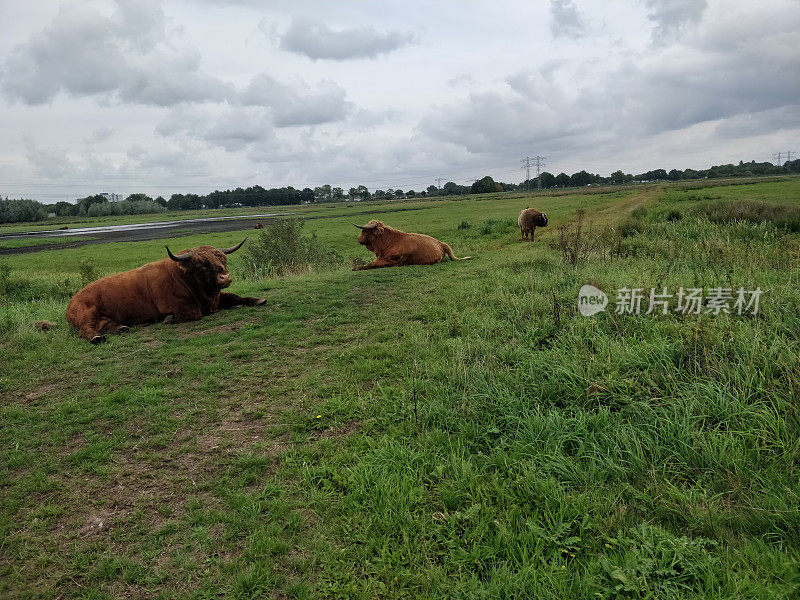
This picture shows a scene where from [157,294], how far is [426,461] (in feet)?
21.5

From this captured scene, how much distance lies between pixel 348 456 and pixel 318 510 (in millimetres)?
625

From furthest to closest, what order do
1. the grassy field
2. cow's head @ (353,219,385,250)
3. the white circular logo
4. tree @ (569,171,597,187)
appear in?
tree @ (569,171,597,187) → cow's head @ (353,219,385,250) → the white circular logo → the grassy field

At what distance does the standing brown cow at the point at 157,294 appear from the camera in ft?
25.6

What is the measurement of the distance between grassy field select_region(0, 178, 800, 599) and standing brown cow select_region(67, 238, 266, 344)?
4.39ft

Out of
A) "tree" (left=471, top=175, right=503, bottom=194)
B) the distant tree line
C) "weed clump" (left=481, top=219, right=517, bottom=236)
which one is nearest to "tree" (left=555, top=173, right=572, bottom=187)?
the distant tree line

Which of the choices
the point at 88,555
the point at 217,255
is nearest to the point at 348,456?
the point at 88,555

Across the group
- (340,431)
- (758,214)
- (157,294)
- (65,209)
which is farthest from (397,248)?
(65,209)

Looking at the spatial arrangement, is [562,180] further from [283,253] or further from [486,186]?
[283,253]

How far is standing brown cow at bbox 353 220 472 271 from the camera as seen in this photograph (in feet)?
44.7

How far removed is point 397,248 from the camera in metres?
13.8

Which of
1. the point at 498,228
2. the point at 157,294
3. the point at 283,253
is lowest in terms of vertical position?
the point at 157,294

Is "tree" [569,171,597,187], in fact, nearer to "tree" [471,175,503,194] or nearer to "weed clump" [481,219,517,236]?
"tree" [471,175,503,194]

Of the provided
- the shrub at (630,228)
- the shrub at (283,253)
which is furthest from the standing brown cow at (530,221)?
the shrub at (283,253)

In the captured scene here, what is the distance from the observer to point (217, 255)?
8.15 meters
